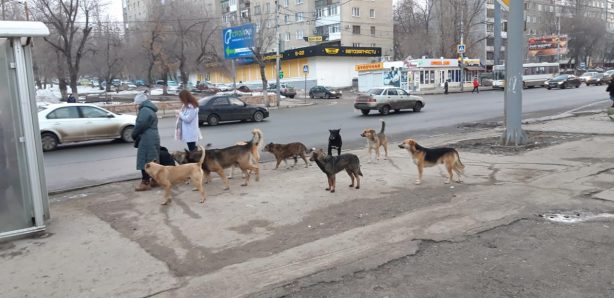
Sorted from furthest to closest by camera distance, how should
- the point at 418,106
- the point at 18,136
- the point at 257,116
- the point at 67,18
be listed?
the point at 67,18, the point at 418,106, the point at 257,116, the point at 18,136

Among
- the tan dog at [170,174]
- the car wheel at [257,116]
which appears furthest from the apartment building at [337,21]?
the tan dog at [170,174]

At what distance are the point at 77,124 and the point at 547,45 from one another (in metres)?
74.8

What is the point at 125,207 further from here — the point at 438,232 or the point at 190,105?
the point at 438,232

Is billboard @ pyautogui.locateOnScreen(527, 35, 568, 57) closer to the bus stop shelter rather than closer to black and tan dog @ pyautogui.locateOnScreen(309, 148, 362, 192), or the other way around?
black and tan dog @ pyautogui.locateOnScreen(309, 148, 362, 192)

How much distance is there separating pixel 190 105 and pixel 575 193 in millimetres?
6495

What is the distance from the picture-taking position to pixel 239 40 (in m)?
35.2

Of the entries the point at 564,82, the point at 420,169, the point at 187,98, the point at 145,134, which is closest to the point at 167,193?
the point at 145,134

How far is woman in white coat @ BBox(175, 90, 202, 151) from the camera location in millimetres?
8414

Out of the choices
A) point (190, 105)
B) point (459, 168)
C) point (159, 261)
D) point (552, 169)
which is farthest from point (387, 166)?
point (159, 261)

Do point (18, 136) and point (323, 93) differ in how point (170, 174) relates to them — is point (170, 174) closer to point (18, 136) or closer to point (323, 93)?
point (18, 136)

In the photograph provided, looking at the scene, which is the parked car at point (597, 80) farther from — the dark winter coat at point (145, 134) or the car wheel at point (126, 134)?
the dark winter coat at point (145, 134)

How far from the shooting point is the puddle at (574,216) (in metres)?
5.64

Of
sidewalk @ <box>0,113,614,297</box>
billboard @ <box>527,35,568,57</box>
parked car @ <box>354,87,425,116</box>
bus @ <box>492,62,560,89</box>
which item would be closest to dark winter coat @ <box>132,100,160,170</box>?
sidewalk @ <box>0,113,614,297</box>

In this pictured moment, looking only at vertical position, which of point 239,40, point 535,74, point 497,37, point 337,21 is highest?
point 337,21
